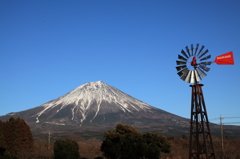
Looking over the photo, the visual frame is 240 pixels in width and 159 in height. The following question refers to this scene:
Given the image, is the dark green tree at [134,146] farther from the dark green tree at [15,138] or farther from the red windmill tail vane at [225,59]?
the dark green tree at [15,138]

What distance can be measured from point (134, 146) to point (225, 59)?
65.5ft

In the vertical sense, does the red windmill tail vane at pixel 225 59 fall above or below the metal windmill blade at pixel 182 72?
above

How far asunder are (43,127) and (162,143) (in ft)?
507

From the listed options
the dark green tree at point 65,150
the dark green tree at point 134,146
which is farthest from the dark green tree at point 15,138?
the dark green tree at point 134,146

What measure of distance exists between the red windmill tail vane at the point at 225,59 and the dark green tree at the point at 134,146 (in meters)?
17.4

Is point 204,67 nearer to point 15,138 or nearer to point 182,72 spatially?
point 182,72

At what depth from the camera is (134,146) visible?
4588 centimetres

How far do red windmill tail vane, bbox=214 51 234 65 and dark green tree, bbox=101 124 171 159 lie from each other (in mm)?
17437

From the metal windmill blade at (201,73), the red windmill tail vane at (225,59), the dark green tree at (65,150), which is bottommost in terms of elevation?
the dark green tree at (65,150)

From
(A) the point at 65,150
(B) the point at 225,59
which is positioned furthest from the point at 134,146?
(B) the point at 225,59

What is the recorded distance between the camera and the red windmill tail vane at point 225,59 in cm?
3144

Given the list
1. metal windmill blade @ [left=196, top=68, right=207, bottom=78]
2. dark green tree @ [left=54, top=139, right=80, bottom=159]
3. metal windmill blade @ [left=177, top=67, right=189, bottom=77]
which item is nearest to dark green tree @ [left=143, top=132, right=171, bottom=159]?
dark green tree @ [left=54, top=139, right=80, bottom=159]

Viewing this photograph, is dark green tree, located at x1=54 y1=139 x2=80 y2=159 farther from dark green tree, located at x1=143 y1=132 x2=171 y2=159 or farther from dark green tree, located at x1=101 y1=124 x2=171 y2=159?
dark green tree, located at x1=143 y1=132 x2=171 y2=159

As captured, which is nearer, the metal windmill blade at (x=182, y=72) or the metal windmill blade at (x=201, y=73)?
the metal windmill blade at (x=201, y=73)
